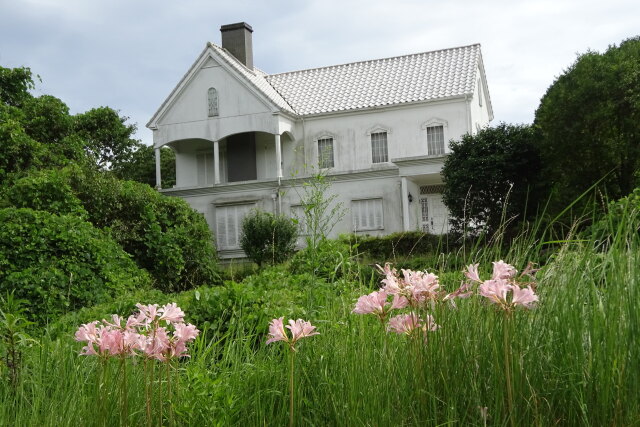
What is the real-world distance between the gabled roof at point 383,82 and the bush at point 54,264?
1883 centimetres

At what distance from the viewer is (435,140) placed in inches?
1072

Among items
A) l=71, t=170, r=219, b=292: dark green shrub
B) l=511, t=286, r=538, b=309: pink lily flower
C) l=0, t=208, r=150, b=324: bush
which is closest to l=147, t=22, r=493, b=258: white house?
l=71, t=170, r=219, b=292: dark green shrub

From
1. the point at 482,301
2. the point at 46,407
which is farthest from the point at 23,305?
the point at 482,301

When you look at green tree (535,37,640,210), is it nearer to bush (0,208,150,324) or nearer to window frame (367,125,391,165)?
window frame (367,125,391,165)

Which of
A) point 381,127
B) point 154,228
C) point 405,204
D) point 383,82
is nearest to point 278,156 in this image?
point 381,127

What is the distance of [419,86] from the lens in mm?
28188

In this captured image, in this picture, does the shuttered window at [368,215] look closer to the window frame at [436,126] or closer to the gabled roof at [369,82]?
the window frame at [436,126]

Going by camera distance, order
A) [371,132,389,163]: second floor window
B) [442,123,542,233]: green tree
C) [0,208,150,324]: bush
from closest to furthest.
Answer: [0,208,150,324]: bush, [442,123,542,233]: green tree, [371,132,389,163]: second floor window

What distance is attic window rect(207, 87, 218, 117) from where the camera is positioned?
2861cm

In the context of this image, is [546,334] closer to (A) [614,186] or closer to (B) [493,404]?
(B) [493,404]

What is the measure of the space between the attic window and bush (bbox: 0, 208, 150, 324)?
18296mm

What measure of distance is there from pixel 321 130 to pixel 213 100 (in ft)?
15.1

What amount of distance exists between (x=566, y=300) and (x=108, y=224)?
13.4 m

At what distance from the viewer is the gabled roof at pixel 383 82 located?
27656 millimetres
